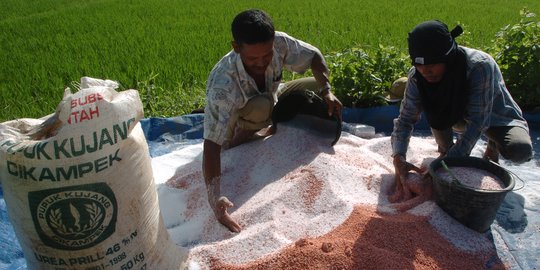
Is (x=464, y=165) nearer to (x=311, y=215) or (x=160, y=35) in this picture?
(x=311, y=215)

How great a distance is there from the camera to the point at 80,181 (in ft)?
5.39

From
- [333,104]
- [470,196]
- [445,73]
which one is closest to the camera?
[470,196]

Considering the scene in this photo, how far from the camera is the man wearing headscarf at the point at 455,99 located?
2.29 m

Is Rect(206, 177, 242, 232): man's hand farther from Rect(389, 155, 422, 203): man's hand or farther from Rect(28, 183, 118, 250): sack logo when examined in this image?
Rect(389, 155, 422, 203): man's hand

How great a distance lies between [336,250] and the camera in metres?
2.02

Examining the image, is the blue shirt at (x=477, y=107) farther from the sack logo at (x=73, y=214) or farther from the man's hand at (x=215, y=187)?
the sack logo at (x=73, y=214)

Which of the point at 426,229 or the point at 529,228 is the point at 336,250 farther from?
the point at 529,228

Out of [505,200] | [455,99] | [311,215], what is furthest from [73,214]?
[505,200]

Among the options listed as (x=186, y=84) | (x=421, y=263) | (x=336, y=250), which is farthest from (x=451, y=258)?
(x=186, y=84)

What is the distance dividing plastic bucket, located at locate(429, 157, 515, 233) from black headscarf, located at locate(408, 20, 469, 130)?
0.35 m

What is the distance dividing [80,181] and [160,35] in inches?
205

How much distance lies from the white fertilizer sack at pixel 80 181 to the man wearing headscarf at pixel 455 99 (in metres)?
1.39

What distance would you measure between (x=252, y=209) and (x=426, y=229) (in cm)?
86

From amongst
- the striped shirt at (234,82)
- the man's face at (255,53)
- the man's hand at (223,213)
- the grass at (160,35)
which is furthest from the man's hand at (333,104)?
the grass at (160,35)
